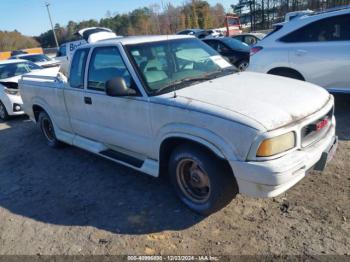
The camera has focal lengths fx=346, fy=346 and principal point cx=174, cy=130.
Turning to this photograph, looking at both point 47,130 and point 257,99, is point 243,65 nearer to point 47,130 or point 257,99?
point 47,130

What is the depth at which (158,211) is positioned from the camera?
3.81 meters

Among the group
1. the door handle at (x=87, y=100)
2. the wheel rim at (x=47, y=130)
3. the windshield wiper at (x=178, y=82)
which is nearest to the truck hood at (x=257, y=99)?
Result: the windshield wiper at (x=178, y=82)

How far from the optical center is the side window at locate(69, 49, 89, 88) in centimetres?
482

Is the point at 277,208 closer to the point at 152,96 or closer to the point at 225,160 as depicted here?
the point at 225,160

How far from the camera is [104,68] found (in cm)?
449

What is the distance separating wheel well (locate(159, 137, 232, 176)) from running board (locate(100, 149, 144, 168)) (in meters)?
0.34

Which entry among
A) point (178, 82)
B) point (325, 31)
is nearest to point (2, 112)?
point (178, 82)

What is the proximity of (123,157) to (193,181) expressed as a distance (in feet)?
3.77

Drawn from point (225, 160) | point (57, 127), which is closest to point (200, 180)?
point (225, 160)

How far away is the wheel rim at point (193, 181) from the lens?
3.53 m

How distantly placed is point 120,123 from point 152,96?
0.72 meters

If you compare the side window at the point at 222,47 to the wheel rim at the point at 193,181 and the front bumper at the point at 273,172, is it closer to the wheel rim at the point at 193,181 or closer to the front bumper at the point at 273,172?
the wheel rim at the point at 193,181

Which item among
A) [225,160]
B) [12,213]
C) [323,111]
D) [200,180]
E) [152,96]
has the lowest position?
[12,213]

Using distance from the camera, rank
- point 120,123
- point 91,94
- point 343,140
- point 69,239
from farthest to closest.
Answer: point 343,140
point 91,94
point 120,123
point 69,239
